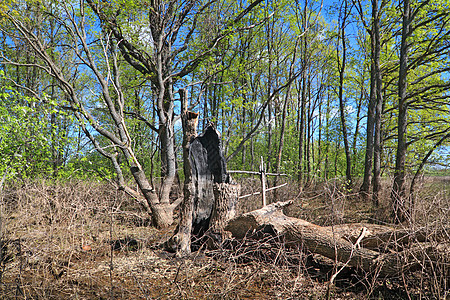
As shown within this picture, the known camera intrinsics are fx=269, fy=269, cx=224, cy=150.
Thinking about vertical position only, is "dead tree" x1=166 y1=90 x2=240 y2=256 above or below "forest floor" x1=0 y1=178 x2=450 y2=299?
above

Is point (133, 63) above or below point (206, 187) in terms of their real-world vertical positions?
above

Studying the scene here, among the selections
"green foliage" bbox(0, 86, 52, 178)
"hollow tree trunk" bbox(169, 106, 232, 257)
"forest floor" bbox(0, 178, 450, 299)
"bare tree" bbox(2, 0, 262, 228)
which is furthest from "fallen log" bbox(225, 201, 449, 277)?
"green foliage" bbox(0, 86, 52, 178)

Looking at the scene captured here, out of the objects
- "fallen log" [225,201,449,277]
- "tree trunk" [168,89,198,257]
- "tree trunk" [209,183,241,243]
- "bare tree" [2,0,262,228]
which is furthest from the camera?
"bare tree" [2,0,262,228]

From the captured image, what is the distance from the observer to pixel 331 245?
12.9 ft

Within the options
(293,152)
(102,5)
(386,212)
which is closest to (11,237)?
(102,5)

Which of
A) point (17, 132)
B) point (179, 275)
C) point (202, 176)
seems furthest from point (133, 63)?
point (179, 275)

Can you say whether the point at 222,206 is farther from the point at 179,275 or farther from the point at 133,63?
the point at 133,63

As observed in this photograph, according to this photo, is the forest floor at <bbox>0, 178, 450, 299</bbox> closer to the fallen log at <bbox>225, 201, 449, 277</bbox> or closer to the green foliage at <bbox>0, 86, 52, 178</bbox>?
the fallen log at <bbox>225, 201, 449, 277</bbox>

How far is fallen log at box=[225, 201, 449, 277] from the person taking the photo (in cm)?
328

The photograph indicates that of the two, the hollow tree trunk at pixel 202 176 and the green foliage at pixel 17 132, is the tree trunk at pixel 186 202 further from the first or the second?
the green foliage at pixel 17 132

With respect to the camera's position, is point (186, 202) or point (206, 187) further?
point (206, 187)

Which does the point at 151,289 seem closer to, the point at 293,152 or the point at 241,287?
the point at 241,287

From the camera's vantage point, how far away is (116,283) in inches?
147

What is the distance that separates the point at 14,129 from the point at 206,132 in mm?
5391
